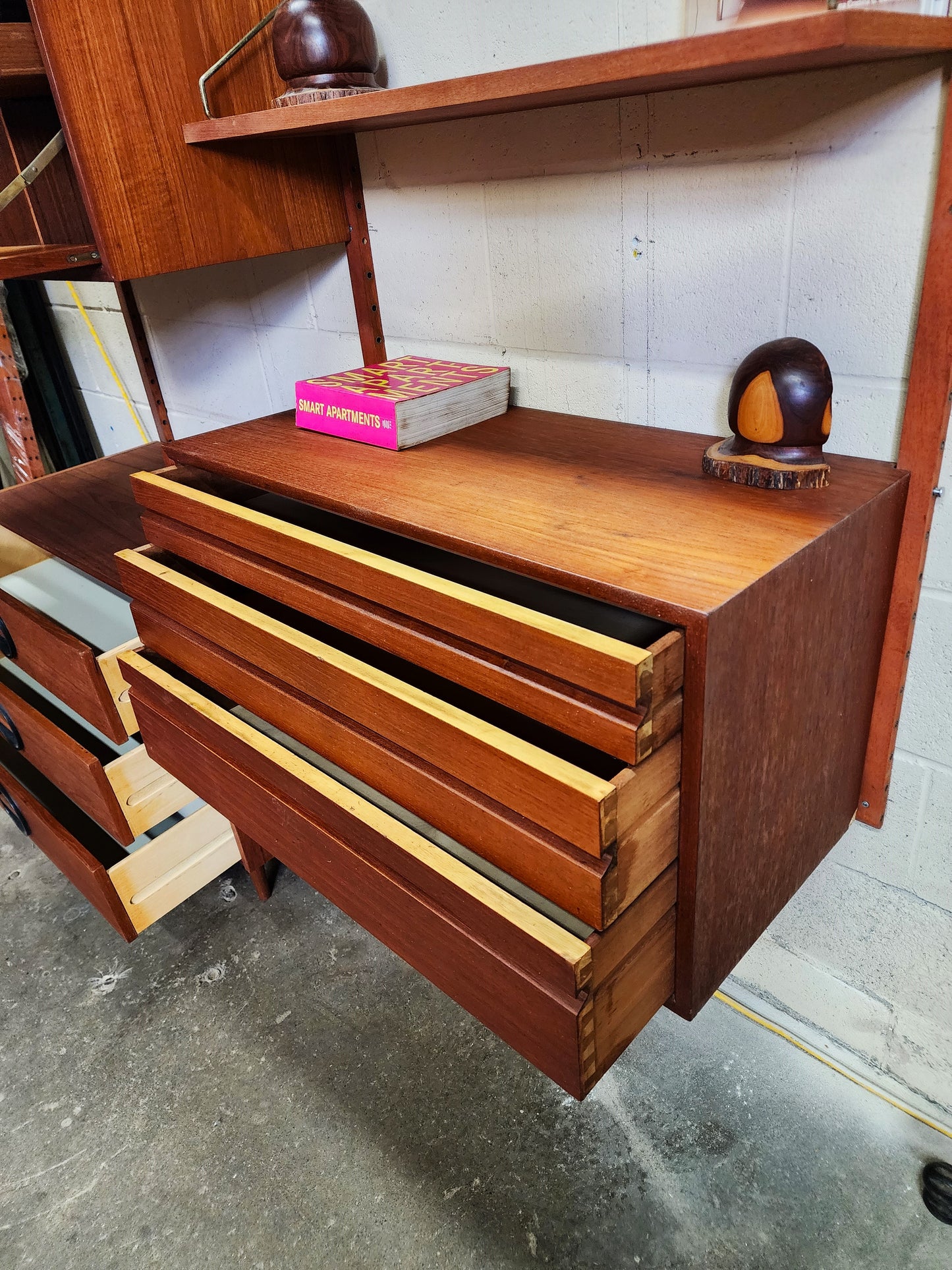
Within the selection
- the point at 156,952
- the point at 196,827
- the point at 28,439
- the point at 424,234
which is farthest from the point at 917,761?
the point at 28,439

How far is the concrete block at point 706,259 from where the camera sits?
0.76 meters

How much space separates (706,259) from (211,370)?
1136mm

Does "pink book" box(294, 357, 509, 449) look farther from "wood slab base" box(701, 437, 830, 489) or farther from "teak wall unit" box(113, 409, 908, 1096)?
"wood slab base" box(701, 437, 830, 489)

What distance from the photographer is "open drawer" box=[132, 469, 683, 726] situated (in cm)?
52

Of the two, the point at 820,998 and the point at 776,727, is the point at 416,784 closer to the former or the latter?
the point at 776,727

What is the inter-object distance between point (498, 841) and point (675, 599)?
221 mm

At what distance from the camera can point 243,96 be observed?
104 cm

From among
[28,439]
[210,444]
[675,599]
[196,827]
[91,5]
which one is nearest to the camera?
[675,599]

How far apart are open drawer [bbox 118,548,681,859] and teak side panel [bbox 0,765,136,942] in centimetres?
39

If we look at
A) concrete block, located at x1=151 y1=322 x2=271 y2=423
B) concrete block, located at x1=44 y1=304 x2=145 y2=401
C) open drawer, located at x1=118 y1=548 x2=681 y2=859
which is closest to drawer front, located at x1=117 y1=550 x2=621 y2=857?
open drawer, located at x1=118 y1=548 x2=681 y2=859

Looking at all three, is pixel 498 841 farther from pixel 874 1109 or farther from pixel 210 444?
pixel 874 1109

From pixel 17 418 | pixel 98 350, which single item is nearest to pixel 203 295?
pixel 17 418

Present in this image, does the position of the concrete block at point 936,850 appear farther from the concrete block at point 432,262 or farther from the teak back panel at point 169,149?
the teak back panel at point 169,149

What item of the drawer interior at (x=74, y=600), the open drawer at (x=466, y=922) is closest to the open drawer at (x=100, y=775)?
the drawer interior at (x=74, y=600)
